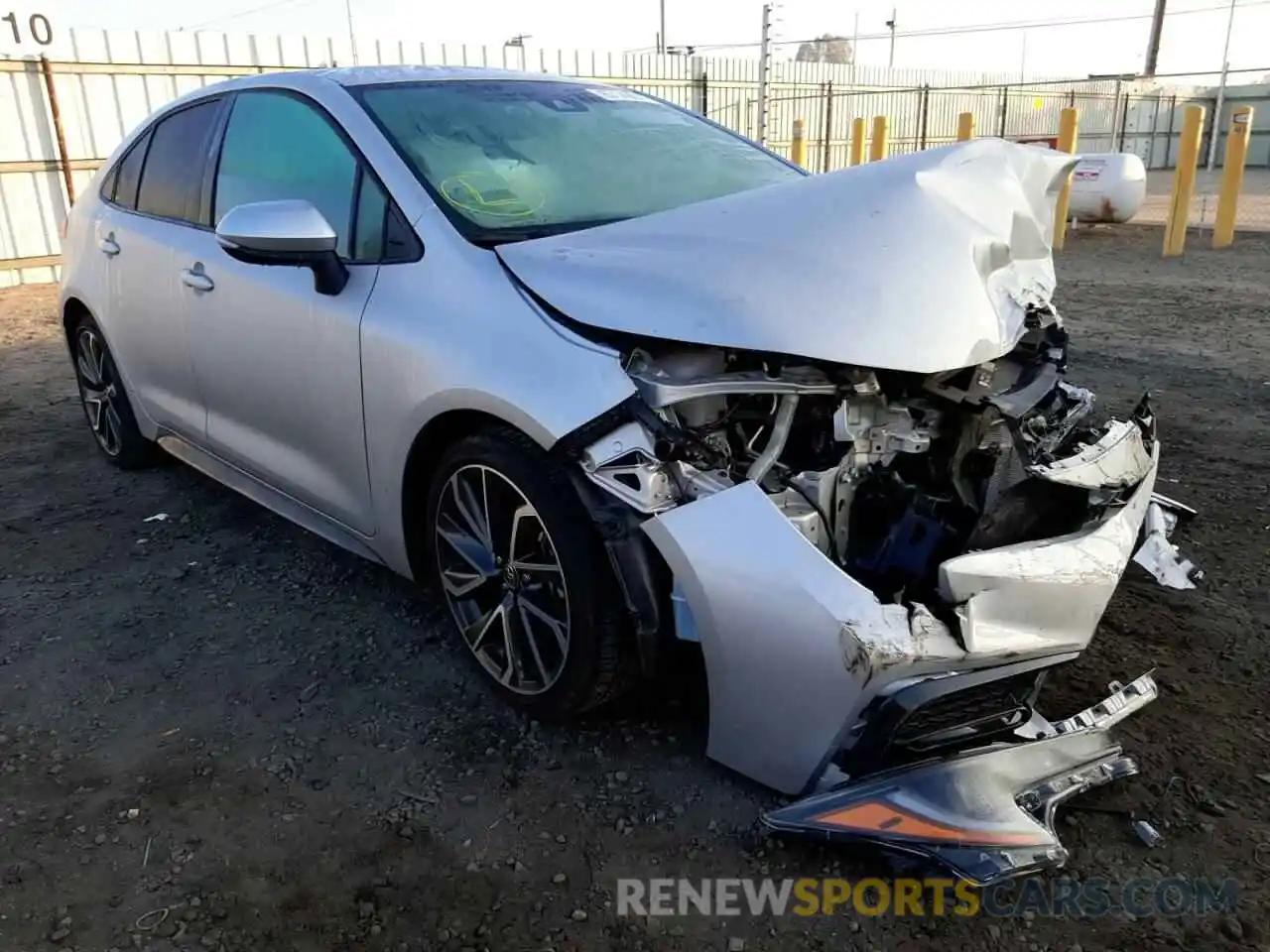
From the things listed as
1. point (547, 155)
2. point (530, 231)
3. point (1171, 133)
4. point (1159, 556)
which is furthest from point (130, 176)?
point (1171, 133)

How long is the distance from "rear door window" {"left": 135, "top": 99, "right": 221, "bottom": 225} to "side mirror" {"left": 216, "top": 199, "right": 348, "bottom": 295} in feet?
3.46

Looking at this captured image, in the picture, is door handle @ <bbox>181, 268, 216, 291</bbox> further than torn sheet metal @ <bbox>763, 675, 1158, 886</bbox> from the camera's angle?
Yes

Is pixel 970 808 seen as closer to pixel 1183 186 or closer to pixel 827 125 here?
pixel 1183 186

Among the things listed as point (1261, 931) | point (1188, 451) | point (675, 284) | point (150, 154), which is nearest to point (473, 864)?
point (675, 284)

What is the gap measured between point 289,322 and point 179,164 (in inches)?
52.3

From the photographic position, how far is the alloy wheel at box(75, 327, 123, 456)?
4555 millimetres

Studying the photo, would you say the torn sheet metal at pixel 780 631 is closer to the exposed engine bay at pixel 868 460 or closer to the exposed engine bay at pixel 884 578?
the exposed engine bay at pixel 884 578

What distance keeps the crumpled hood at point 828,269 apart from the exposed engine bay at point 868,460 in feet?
0.38

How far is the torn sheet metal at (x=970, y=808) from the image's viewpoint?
1.93 m

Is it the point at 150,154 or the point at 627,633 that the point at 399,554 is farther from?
the point at 150,154

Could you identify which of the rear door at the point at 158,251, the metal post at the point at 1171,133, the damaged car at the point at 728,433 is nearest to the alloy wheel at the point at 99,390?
the rear door at the point at 158,251

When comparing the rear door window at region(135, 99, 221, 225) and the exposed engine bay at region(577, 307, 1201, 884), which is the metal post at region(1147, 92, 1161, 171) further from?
the exposed engine bay at region(577, 307, 1201, 884)

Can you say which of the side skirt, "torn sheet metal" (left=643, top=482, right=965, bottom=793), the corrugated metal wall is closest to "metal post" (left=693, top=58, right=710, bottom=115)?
the corrugated metal wall

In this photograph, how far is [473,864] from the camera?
2209 millimetres
